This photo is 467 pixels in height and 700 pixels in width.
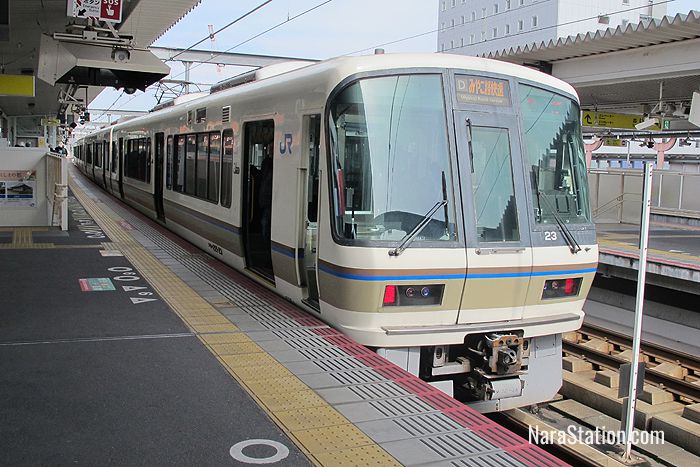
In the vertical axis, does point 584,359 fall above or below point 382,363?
below

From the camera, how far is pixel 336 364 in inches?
199

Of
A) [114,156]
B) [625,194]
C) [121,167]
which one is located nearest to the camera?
[625,194]

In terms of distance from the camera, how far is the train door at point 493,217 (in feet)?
18.1

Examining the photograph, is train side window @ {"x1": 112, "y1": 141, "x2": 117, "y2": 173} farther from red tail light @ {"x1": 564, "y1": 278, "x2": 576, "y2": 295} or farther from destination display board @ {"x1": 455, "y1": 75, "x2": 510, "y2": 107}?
red tail light @ {"x1": 564, "y1": 278, "x2": 576, "y2": 295}

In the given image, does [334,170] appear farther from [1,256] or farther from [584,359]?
[1,256]

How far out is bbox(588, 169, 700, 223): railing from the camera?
18469mm

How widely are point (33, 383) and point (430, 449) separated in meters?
2.56

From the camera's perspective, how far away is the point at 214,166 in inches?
365

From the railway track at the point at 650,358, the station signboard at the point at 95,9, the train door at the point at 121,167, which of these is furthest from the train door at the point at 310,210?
the train door at the point at 121,167

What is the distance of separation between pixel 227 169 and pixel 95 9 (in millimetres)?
3157

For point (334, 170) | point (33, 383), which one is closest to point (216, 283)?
point (334, 170)

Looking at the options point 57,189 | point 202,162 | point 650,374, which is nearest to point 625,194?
point 650,374

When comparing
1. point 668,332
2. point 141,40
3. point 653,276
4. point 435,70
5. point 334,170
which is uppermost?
point 141,40

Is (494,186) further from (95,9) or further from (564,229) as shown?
(95,9)
